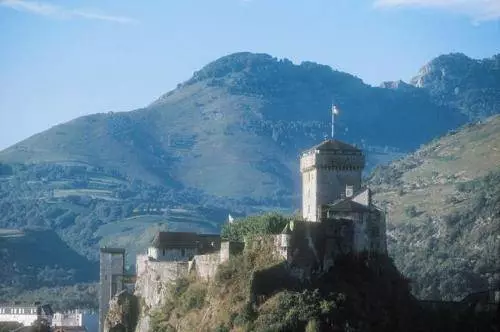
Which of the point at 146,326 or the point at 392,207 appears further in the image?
the point at 392,207

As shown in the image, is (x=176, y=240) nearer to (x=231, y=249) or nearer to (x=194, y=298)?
(x=194, y=298)

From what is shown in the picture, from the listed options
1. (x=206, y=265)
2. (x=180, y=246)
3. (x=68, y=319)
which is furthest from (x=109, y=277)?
(x=68, y=319)

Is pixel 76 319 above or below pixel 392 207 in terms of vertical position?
below

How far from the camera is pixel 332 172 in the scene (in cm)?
8000

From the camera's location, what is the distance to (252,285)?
224ft

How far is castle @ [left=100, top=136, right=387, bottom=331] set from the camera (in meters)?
69.2

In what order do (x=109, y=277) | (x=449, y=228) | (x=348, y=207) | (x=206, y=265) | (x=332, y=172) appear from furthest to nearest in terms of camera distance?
(x=449, y=228) < (x=109, y=277) < (x=332, y=172) < (x=206, y=265) < (x=348, y=207)

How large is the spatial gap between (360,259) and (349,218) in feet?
8.70

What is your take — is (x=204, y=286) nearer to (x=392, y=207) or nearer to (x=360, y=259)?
(x=360, y=259)

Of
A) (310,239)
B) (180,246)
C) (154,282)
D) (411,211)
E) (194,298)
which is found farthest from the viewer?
(411,211)

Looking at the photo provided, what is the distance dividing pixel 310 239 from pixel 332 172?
38.4ft

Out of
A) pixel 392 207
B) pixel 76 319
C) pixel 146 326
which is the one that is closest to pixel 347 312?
pixel 146 326

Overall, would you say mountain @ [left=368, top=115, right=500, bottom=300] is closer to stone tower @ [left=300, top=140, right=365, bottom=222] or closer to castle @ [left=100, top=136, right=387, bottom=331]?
castle @ [left=100, top=136, right=387, bottom=331]

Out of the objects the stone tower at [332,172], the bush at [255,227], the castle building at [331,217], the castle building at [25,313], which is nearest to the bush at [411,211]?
the castle building at [25,313]
